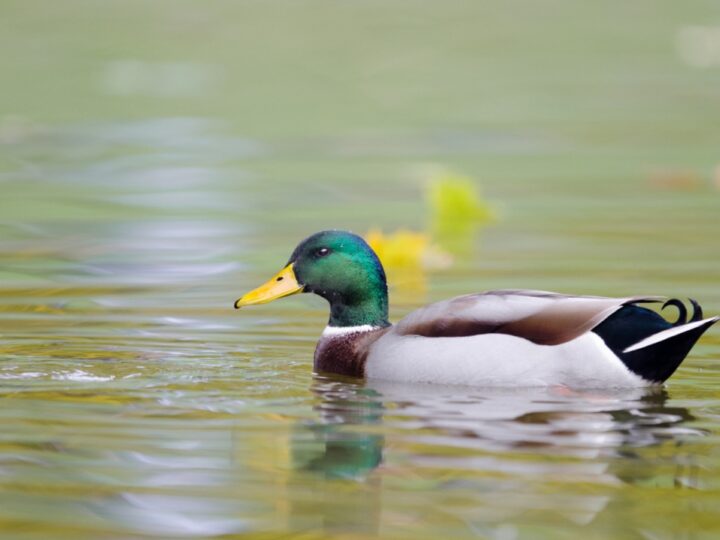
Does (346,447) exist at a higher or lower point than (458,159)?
lower

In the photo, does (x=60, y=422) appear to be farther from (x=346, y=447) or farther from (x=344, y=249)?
(x=344, y=249)

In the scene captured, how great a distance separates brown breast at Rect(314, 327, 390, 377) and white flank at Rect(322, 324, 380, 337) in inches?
1.4

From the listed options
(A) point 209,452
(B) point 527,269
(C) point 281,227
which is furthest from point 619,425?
(C) point 281,227

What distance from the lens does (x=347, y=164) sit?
14891 mm

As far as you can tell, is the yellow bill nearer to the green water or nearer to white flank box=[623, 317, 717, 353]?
the green water

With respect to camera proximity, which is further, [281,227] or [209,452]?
[281,227]

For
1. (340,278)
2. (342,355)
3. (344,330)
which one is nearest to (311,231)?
(340,278)

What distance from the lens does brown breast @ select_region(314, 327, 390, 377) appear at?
287 inches

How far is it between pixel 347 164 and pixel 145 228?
3.69 m

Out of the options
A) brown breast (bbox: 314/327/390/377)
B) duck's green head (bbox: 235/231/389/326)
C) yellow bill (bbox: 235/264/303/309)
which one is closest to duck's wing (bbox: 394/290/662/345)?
brown breast (bbox: 314/327/390/377)

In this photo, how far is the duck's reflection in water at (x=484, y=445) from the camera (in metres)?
4.97

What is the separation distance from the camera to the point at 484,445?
570 centimetres

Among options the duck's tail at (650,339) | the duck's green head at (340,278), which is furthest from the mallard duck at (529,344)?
the duck's green head at (340,278)

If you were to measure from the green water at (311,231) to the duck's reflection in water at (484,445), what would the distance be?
18 mm
